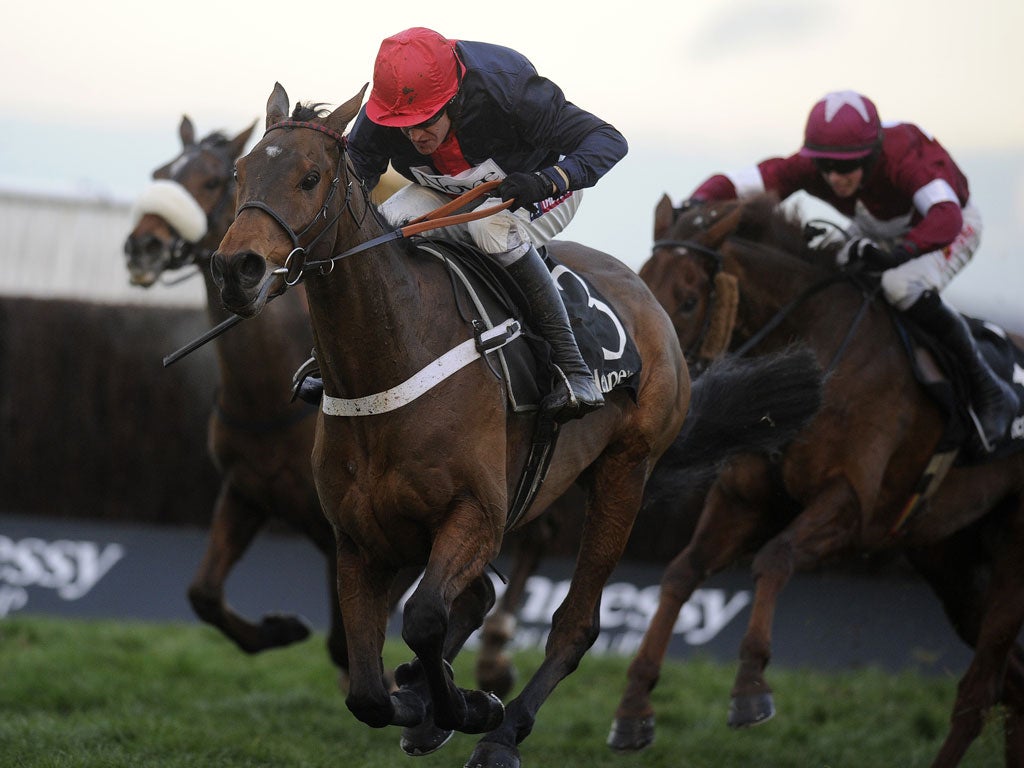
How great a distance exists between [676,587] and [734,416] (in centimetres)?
83

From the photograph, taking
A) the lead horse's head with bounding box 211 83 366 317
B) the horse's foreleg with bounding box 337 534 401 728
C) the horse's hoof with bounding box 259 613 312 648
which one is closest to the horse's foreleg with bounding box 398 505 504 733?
the horse's foreleg with bounding box 337 534 401 728

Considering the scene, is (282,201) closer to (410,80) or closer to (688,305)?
(410,80)

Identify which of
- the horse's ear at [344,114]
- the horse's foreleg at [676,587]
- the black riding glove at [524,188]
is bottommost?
the horse's foreleg at [676,587]

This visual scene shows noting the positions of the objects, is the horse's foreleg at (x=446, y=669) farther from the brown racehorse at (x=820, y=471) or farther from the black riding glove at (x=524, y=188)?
the black riding glove at (x=524, y=188)

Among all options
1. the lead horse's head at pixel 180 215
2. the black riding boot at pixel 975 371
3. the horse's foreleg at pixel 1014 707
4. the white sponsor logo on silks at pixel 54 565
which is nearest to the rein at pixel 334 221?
the lead horse's head at pixel 180 215

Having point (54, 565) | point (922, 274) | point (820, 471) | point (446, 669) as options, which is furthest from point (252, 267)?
point (54, 565)

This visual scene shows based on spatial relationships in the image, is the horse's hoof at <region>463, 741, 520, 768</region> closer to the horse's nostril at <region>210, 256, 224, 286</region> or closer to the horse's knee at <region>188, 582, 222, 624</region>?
the horse's nostril at <region>210, 256, 224, 286</region>

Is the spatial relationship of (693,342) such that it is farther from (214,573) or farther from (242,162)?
(242,162)

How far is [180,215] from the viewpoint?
18.8 ft

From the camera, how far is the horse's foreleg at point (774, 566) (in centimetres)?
480

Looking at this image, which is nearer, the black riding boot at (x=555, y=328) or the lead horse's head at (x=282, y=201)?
the lead horse's head at (x=282, y=201)

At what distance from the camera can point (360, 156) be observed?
154 inches

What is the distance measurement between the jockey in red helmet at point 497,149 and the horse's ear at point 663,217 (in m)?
1.60

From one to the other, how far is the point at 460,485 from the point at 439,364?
0.32 meters
